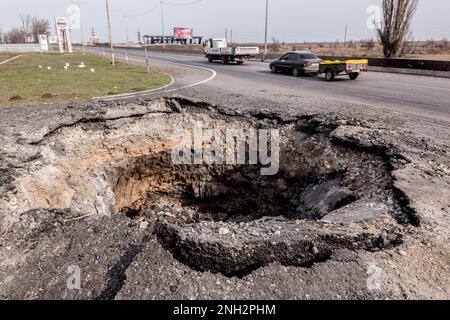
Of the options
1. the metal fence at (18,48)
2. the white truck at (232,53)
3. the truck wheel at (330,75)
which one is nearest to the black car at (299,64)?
the truck wheel at (330,75)

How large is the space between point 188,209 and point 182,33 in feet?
286

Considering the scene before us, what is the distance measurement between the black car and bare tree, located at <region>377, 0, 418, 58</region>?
9953 millimetres

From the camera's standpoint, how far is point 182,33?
86.2 meters

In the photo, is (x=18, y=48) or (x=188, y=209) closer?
(x=188, y=209)

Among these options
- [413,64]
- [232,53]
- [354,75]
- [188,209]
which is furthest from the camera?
[232,53]

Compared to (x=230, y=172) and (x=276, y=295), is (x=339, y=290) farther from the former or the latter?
(x=230, y=172)

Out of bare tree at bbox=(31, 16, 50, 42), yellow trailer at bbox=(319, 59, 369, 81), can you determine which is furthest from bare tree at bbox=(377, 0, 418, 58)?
bare tree at bbox=(31, 16, 50, 42)

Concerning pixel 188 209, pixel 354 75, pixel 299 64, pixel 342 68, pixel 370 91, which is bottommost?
pixel 188 209

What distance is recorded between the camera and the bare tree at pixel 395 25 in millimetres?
24328

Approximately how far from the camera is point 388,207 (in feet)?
12.2

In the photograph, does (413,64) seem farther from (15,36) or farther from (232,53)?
(15,36)

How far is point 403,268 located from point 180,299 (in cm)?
192

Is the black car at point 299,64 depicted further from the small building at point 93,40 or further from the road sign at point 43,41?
the small building at point 93,40

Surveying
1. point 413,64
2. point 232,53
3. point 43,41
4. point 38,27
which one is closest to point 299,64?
point 413,64
